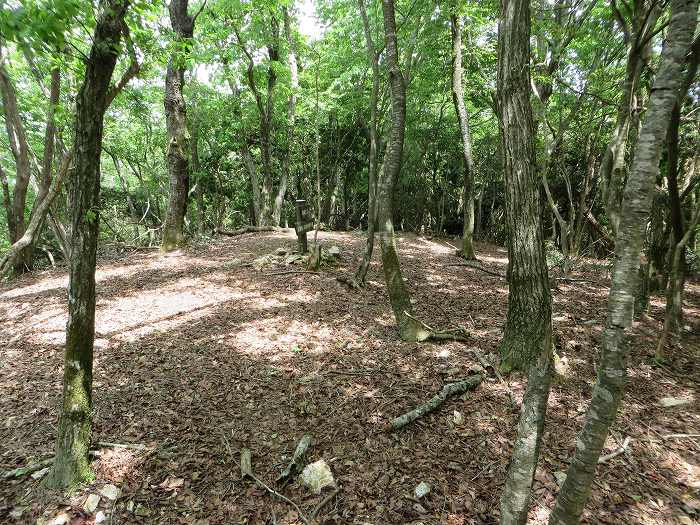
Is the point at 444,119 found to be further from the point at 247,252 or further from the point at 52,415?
the point at 52,415

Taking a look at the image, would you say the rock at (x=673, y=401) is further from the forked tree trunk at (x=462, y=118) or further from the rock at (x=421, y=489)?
the forked tree trunk at (x=462, y=118)

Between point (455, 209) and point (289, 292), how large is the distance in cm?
1584

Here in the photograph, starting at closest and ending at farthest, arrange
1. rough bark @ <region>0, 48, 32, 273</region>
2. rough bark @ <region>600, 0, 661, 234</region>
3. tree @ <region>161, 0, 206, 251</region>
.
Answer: rough bark @ <region>600, 0, 661, 234</region>, rough bark @ <region>0, 48, 32, 273</region>, tree @ <region>161, 0, 206, 251</region>

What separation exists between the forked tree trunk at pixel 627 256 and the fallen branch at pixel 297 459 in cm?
215

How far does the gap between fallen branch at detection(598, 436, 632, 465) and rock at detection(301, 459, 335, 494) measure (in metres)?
2.34

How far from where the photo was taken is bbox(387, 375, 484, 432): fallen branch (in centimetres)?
364

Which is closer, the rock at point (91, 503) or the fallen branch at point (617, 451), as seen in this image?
the rock at point (91, 503)

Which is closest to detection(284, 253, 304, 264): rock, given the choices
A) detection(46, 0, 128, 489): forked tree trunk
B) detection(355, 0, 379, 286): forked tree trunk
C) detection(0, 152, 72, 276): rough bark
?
detection(355, 0, 379, 286): forked tree trunk

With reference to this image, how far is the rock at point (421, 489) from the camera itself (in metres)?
2.95

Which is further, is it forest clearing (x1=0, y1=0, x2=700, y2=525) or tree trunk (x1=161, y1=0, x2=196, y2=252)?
tree trunk (x1=161, y1=0, x2=196, y2=252)

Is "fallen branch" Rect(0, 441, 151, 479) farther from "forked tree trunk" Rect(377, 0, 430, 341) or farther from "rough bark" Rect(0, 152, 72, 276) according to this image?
"rough bark" Rect(0, 152, 72, 276)

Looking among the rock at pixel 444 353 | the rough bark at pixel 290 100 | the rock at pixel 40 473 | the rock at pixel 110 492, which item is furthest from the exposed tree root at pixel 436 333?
the rough bark at pixel 290 100

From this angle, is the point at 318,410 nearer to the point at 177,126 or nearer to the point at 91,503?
the point at 91,503

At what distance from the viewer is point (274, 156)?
20.2 m
